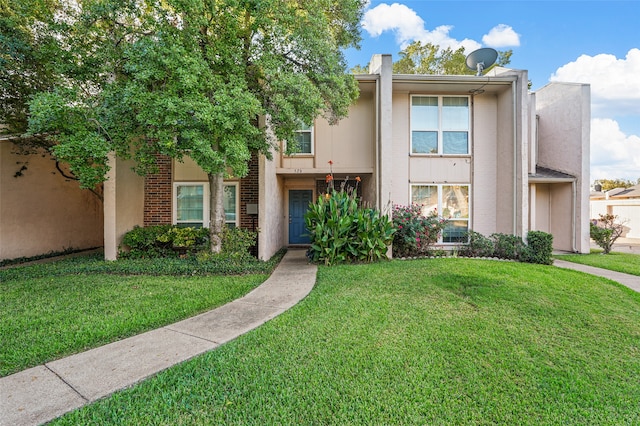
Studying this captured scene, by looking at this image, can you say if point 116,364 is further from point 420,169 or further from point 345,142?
point 420,169

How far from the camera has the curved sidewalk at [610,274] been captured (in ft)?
20.9

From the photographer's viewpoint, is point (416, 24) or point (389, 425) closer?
point (389, 425)

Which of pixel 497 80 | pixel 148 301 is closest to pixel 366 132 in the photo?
pixel 497 80

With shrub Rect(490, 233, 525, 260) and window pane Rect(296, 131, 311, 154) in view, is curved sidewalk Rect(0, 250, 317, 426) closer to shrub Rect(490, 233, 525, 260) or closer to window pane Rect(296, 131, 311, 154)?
window pane Rect(296, 131, 311, 154)

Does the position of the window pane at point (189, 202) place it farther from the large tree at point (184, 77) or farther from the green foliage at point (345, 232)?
the green foliage at point (345, 232)

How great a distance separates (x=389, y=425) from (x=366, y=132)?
9.07 m

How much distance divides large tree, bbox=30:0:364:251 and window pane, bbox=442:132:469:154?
5.17m

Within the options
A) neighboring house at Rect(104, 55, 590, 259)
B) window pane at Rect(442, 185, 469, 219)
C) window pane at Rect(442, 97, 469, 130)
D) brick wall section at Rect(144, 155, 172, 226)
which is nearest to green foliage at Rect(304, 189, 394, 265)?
neighboring house at Rect(104, 55, 590, 259)

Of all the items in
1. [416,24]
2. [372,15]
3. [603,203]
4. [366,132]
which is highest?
[416,24]

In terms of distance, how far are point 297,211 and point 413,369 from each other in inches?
Result: 369

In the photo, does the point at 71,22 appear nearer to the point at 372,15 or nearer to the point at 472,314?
the point at 372,15

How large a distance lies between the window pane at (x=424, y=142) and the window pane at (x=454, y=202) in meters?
1.44

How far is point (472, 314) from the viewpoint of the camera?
14.1 ft

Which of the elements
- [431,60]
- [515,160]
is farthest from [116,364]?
[431,60]
